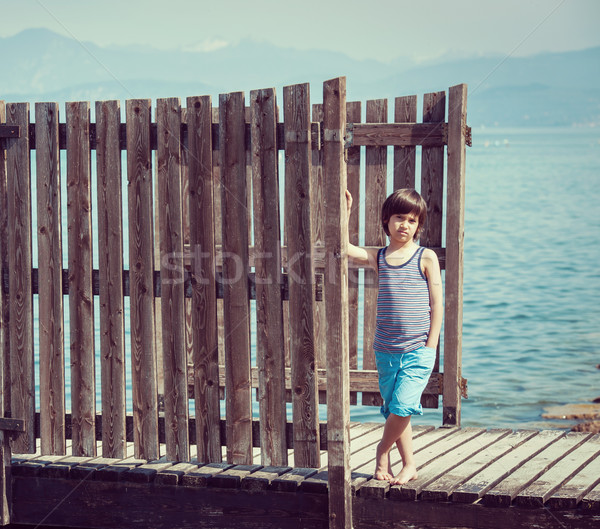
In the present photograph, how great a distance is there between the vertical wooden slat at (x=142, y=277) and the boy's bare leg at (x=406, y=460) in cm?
154

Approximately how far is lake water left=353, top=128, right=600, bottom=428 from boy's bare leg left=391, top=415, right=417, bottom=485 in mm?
7855

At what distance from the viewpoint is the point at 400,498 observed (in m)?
5.37

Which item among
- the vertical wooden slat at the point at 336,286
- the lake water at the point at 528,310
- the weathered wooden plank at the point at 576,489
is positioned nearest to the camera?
the vertical wooden slat at the point at 336,286

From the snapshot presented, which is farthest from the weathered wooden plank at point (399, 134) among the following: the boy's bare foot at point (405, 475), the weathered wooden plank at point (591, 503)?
the weathered wooden plank at point (591, 503)

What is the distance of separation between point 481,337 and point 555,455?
50.5 feet

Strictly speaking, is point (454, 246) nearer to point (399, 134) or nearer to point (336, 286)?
point (399, 134)

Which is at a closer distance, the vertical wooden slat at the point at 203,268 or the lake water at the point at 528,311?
the vertical wooden slat at the point at 203,268

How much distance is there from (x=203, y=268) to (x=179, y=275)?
0.58 ft

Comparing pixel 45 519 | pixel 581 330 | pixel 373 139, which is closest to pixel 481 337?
pixel 581 330

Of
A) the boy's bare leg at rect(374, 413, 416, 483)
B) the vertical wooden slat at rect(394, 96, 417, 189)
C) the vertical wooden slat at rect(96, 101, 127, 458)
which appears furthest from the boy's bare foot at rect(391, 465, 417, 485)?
the vertical wooden slat at rect(394, 96, 417, 189)

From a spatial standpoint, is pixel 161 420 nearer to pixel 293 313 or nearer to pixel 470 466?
pixel 293 313

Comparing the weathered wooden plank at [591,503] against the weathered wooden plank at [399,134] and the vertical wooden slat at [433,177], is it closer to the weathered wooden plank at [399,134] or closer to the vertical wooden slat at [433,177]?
the vertical wooden slat at [433,177]

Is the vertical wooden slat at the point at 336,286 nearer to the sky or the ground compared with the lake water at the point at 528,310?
nearer to the sky

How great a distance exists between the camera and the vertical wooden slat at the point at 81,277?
5.52 metres
